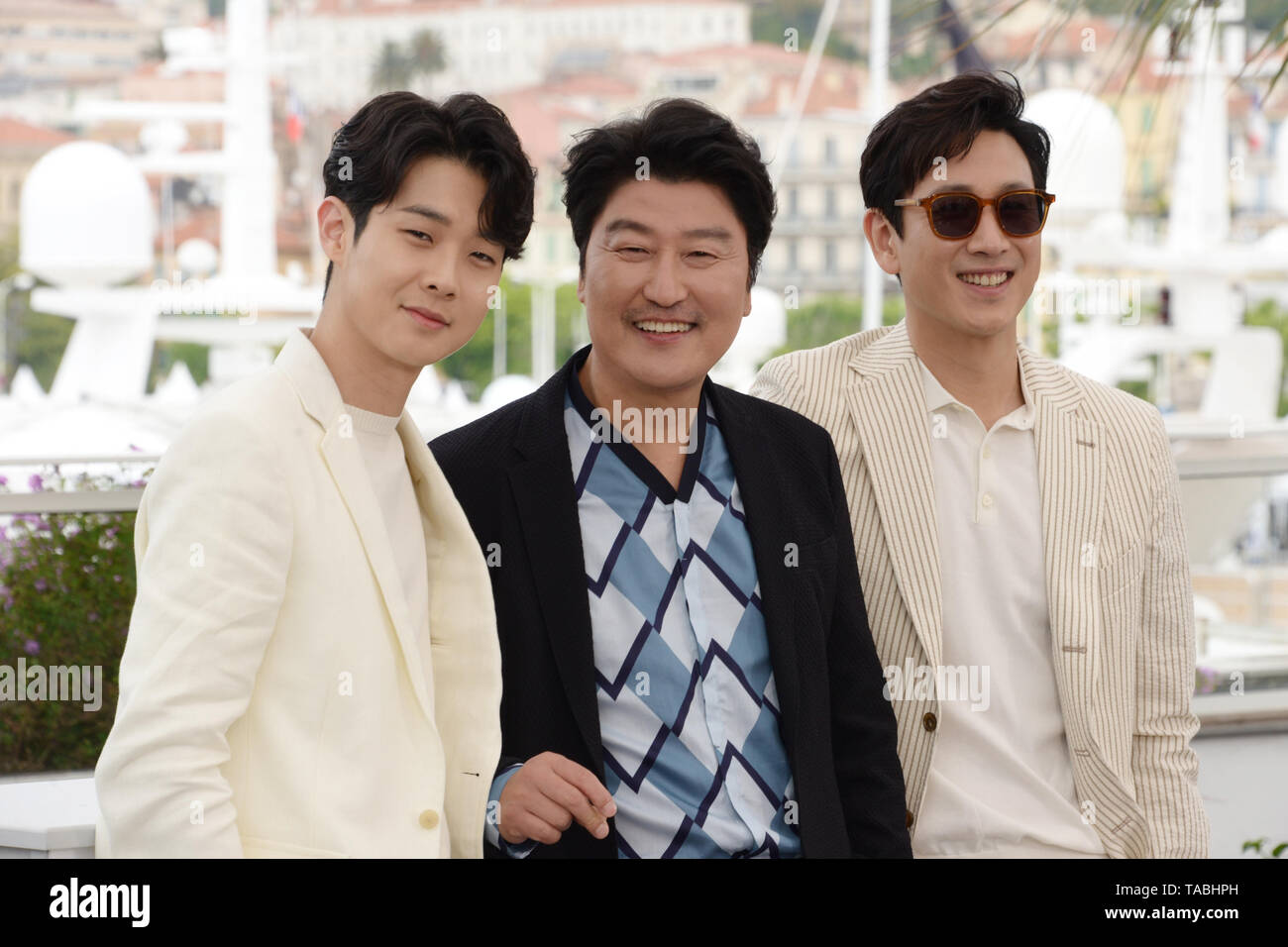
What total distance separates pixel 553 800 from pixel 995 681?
712mm

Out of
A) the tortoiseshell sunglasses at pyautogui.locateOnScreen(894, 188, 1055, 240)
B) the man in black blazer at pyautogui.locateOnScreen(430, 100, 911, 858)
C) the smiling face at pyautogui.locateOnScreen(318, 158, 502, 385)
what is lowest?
the man in black blazer at pyautogui.locateOnScreen(430, 100, 911, 858)

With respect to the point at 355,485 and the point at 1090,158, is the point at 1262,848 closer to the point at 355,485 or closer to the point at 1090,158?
A: the point at 355,485

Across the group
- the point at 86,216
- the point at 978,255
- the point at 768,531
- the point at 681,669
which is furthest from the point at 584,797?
the point at 86,216

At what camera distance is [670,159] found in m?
2.08

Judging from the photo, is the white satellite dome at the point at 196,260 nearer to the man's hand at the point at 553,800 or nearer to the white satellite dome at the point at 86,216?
the white satellite dome at the point at 86,216

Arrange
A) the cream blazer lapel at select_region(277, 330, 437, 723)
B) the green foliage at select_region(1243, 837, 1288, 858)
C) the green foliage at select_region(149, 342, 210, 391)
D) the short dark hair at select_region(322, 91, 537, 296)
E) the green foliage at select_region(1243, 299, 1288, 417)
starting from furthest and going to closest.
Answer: the green foliage at select_region(1243, 299, 1288, 417) < the green foliage at select_region(149, 342, 210, 391) < the green foliage at select_region(1243, 837, 1288, 858) < the short dark hair at select_region(322, 91, 537, 296) < the cream blazer lapel at select_region(277, 330, 437, 723)

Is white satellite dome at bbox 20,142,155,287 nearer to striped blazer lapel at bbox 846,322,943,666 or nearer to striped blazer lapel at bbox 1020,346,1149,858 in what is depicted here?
striped blazer lapel at bbox 846,322,943,666

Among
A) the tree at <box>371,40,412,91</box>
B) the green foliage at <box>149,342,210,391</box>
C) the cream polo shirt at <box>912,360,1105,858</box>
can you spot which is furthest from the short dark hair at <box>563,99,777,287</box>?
the tree at <box>371,40,412,91</box>

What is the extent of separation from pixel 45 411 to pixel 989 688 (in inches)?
770

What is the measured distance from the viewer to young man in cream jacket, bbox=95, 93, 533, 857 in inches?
61.7

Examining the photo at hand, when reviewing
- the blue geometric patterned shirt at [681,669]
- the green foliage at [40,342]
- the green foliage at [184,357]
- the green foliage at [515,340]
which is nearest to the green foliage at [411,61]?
the green foliage at [515,340]

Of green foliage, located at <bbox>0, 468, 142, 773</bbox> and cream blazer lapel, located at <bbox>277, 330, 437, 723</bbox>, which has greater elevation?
cream blazer lapel, located at <bbox>277, 330, 437, 723</bbox>

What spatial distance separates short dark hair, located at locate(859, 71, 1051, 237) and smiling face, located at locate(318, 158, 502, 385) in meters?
0.76
